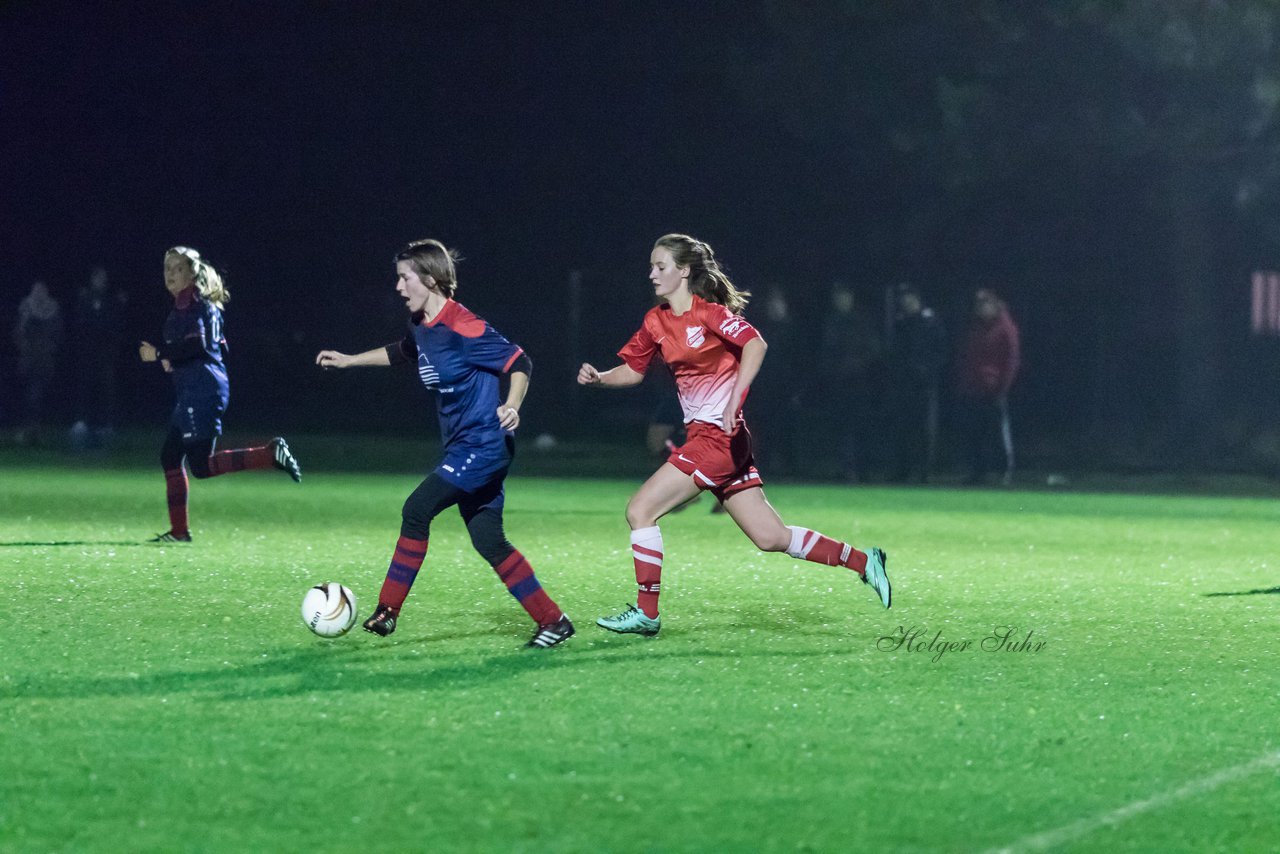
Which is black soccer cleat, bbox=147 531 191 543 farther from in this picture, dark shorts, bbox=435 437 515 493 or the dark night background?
the dark night background

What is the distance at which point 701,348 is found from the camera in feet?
30.4

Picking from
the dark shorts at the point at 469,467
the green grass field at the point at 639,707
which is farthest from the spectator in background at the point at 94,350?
the dark shorts at the point at 469,467

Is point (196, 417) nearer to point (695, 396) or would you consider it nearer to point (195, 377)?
A: point (195, 377)

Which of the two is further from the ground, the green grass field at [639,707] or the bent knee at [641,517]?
the bent knee at [641,517]

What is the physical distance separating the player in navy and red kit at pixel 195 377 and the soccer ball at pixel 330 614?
416 centimetres

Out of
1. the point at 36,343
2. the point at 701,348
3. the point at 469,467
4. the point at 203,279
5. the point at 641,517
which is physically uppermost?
the point at 203,279

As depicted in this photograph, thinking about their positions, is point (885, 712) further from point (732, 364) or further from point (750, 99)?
point (750, 99)

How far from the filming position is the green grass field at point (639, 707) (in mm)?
5773

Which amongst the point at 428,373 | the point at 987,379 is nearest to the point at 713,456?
the point at 428,373

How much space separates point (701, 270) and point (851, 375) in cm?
Result: 1434

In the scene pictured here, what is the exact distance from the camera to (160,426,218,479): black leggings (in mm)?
13383

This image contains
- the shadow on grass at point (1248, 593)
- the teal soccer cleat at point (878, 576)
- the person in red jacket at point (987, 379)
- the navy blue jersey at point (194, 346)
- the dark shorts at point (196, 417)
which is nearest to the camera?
the teal soccer cleat at point (878, 576)

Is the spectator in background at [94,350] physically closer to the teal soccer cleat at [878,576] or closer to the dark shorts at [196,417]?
the dark shorts at [196,417]
